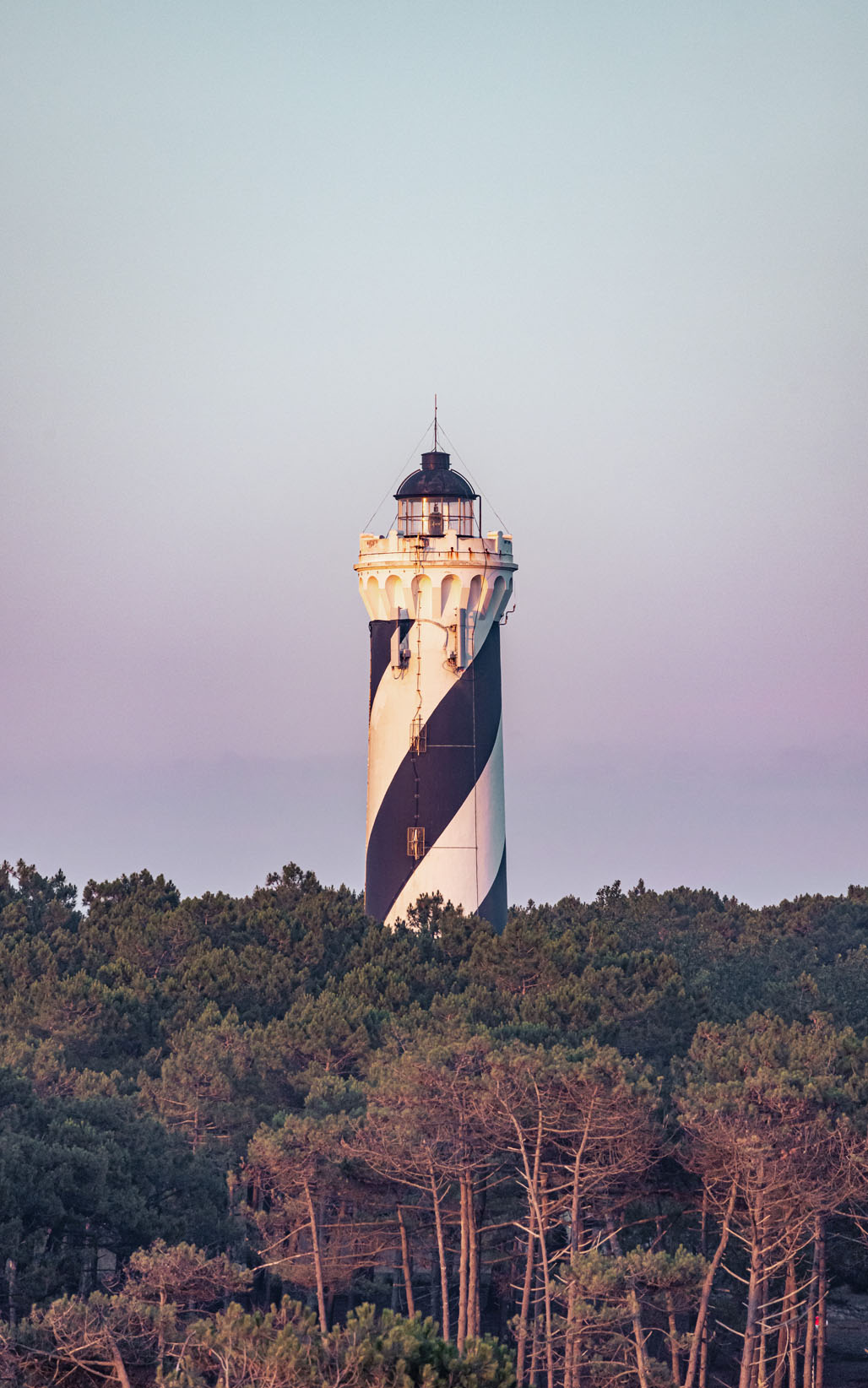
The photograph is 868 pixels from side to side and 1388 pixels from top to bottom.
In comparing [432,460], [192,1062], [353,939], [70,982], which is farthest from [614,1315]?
[432,460]

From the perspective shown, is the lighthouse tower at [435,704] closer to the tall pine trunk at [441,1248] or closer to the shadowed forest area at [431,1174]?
the shadowed forest area at [431,1174]

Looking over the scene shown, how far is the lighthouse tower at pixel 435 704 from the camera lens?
50.5 meters

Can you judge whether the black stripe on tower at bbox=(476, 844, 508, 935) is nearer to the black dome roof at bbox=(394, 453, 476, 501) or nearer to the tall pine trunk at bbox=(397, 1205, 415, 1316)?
the black dome roof at bbox=(394, 453, 476, 501)

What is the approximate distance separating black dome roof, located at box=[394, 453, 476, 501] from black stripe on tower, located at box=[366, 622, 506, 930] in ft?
10.9

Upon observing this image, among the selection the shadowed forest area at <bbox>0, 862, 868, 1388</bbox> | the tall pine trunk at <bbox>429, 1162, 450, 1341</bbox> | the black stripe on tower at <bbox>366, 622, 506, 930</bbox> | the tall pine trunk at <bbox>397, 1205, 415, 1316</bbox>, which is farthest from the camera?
the black stripe on tower at <bbox>366, 622, 506, 930</bbox>

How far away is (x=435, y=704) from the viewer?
50.8 meters

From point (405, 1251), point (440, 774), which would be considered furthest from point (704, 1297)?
point (440, 774)

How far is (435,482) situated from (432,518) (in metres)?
0.86

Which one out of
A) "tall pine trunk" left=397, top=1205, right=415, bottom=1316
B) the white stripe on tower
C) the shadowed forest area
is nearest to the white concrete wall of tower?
the white stripe on tower

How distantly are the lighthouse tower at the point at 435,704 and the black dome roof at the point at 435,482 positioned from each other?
0.04 metres

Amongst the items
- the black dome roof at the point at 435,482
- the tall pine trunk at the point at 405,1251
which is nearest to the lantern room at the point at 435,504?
the black dome roof at the point at 435,482

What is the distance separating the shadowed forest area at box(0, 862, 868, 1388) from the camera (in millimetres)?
28844

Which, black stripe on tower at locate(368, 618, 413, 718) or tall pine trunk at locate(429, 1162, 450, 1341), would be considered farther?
black stripe on tower at locate(368, 618, 413, 718)

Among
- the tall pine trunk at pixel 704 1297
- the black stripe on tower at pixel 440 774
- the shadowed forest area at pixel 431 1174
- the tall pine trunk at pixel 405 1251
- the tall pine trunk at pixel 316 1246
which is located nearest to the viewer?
the shadowed forest area at pixel 431 1174
